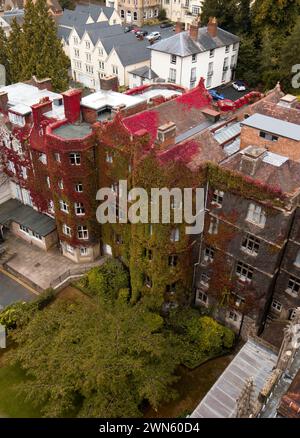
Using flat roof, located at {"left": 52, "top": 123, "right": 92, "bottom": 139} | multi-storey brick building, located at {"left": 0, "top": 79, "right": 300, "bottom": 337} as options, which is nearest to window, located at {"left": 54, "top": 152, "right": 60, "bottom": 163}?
multi-storey brick building, located at {"left": 0, "top": 79, "right": 300, "bottom": 337}

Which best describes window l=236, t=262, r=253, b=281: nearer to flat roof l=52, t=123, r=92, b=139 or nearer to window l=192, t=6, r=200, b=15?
flat roof l=52, t=123, r=92, b=139

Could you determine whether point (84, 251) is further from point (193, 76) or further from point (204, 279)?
point (193, 76)

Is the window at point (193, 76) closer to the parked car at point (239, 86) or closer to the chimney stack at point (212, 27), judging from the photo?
the chimney stack at point (212, 27)

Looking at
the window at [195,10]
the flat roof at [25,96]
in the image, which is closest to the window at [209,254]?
the flat roof at [25,96]

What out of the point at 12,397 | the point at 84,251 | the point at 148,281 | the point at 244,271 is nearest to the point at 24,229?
the point at 84,251

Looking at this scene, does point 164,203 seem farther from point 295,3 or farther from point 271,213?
point 295,3
